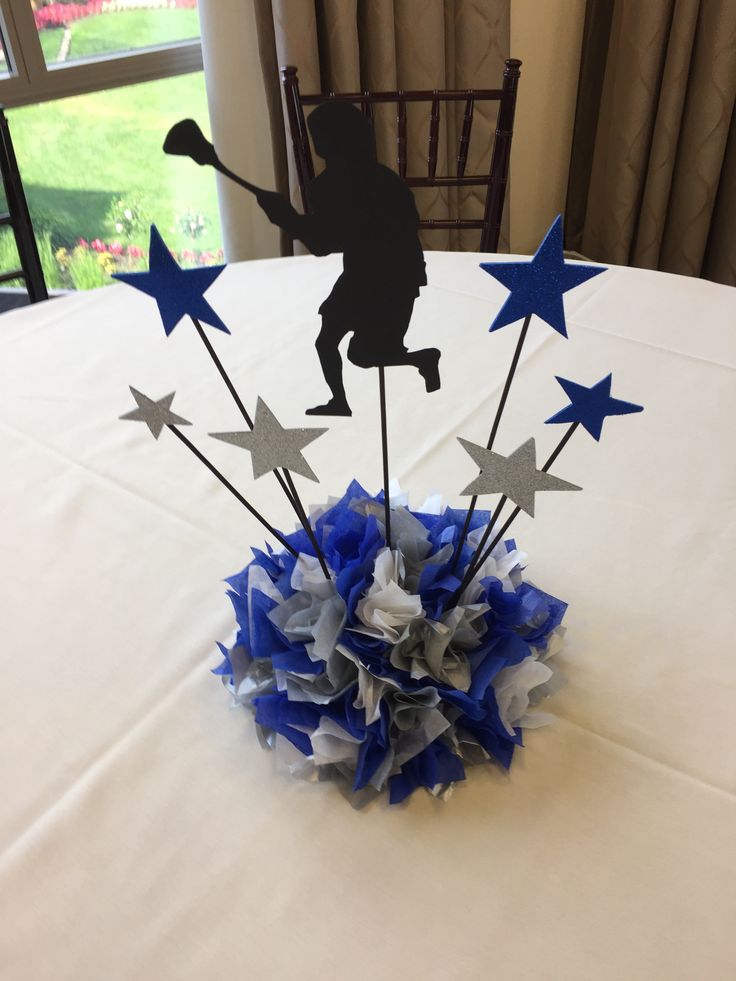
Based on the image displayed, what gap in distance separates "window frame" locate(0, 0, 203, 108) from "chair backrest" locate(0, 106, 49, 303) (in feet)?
2.28

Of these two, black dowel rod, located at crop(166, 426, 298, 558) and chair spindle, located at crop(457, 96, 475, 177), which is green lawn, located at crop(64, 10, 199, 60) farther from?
black dowel rod, located at crop(166, 426, 298, 558)

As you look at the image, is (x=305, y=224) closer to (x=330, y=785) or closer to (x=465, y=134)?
(x=330, y=785)

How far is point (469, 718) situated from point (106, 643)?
0.34m

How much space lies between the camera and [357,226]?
0.55 m

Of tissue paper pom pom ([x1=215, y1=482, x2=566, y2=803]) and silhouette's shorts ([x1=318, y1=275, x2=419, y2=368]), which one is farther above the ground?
silhouette's shorts ([x1=318, y1=275, x2=419, y2=368])

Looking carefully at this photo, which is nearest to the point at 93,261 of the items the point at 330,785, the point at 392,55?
the point at 392,55

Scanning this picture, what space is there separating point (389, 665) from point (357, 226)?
0.33 m

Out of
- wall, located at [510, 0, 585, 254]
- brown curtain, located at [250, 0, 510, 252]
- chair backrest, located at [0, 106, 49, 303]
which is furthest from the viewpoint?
wall, located at [510, 0, 585, 254]

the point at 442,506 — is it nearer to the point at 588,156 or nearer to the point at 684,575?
the point at 684,575

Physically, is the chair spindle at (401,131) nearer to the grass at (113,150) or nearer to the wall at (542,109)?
the grass at (113,150)

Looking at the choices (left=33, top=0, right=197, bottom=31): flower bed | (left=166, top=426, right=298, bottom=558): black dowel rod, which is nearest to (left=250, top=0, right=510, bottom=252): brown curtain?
(left=33, top=0, right=197, bottom=31): flower bed

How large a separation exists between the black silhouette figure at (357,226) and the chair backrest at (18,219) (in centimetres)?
100

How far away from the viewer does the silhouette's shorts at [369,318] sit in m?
0.58

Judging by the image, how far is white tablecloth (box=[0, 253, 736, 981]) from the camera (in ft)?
1.87
